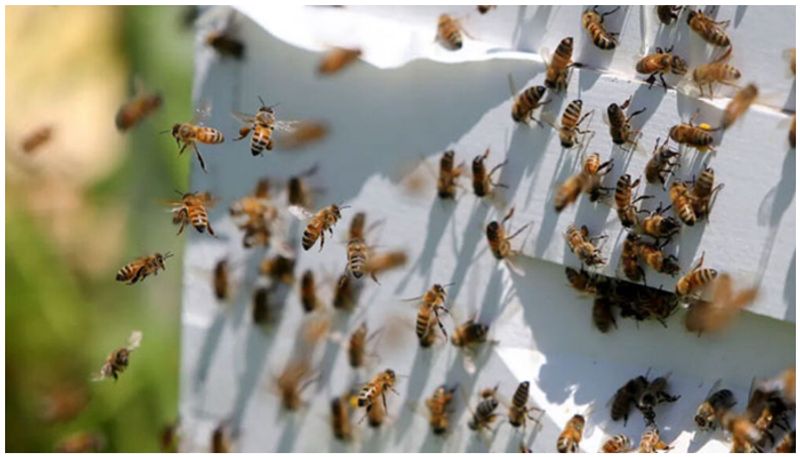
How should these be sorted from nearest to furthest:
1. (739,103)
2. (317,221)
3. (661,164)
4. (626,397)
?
(739,103) → (661,164) → (626,397) → (317,221)

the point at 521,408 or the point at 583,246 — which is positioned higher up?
the point at 583,246

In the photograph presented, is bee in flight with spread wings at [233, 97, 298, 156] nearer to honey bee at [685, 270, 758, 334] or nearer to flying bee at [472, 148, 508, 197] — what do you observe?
flying bee at [472, 148, 508, 197]

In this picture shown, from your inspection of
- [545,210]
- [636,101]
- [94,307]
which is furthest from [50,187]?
[636,101]

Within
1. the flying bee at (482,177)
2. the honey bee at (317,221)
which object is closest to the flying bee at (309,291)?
the honey bee at (317,221)

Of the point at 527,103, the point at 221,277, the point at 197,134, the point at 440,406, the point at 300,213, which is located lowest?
the point at 440,406

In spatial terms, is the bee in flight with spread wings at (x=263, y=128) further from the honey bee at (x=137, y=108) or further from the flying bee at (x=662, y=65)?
the flying bee at (x=662, y=65)

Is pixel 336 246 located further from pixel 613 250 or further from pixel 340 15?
pixel 613 250

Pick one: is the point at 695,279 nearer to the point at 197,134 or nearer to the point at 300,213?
the point at 300,213

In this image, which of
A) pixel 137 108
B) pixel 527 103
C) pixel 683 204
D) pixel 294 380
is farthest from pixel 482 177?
pixel 137 108
